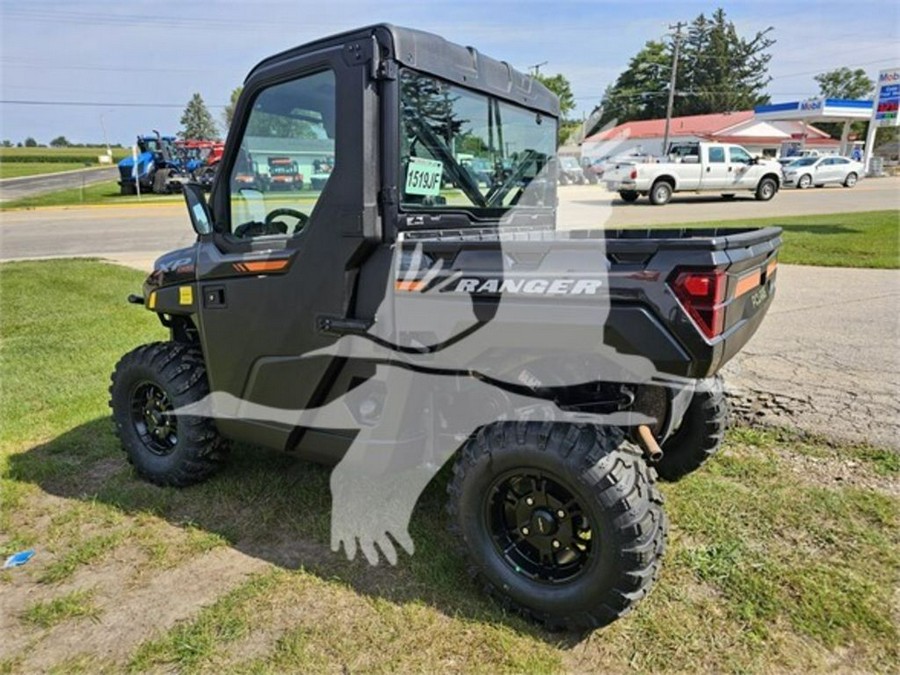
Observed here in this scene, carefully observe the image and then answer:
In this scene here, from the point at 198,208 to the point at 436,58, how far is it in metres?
1.43

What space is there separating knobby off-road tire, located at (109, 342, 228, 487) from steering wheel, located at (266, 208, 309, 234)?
3.52 ft

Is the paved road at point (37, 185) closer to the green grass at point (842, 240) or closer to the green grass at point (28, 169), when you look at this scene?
the green grass at point (28, 169)

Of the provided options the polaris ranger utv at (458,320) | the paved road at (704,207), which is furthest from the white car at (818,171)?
the polaris ranger utv at (458,320)

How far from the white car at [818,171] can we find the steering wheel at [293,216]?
109 feet

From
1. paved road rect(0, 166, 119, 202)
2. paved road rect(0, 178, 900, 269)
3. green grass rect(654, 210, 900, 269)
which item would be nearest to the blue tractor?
paved road rect(0, 178, 900, 269)

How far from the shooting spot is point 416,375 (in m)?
2.72

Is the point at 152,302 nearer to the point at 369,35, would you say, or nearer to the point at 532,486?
the point at 369,35

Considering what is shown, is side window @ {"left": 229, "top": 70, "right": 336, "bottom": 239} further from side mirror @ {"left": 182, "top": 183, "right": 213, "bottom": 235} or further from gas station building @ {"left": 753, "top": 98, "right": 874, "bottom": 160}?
gas station building @ {"left": 753, "top": 98, "right": 874, "bottom": 160}

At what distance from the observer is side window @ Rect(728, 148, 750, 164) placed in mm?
22719

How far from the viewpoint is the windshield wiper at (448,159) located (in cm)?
274

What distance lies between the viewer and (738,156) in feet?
75.0

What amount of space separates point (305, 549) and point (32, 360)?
14.7ft

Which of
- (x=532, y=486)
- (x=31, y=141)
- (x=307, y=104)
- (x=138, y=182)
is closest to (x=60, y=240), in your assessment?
(x=138, y=182)

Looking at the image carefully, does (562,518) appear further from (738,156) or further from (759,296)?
(738,156)
